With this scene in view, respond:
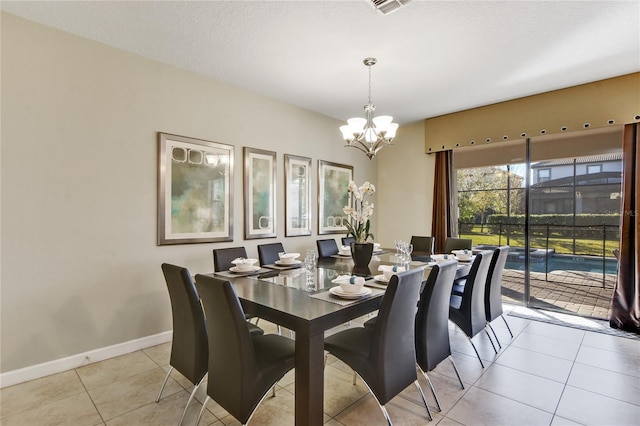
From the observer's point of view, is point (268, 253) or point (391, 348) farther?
point (268, 253)

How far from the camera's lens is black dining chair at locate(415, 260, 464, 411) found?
2.02 m

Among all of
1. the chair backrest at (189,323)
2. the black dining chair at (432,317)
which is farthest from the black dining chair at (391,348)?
the chair backrest at (189,323)

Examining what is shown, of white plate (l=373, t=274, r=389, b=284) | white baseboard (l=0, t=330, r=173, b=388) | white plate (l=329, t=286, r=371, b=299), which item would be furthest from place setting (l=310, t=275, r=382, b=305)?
white baseboard (l=0, t=330, r=173, b=388)

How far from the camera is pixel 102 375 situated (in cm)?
251

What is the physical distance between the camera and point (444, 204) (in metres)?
4.95

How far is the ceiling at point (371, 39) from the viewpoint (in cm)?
236

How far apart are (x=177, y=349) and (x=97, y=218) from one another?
1.54 meters

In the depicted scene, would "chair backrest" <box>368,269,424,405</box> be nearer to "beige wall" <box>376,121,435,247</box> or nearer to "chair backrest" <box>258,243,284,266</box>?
"chair backrest" <box>258,243,284,266</box>

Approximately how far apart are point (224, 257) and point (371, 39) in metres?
2.41

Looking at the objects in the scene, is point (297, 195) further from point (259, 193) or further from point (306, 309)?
point (306, 309)

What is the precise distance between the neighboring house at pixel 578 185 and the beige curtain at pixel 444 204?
1.08 meters

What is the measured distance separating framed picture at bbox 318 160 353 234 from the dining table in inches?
91.1

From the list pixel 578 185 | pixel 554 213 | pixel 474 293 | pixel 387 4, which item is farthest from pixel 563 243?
pixel 387 4

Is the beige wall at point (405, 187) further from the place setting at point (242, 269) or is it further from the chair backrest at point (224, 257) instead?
the place setting at point (242, 269)
